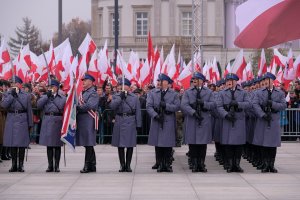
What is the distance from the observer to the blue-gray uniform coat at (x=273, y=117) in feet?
59.9

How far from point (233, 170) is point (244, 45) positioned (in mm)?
8777

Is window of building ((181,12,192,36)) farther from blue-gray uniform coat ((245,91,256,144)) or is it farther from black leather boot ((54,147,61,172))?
black leather boot ((54,147,61,172))

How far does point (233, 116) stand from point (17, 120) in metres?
4.46

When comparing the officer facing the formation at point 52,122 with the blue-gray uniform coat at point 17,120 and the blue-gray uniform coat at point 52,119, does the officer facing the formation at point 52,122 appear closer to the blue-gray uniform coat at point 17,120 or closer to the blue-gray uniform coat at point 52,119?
the blue-gray uniform coat at point 52,119

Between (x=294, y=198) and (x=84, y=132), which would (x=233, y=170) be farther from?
(x=294, y=198)

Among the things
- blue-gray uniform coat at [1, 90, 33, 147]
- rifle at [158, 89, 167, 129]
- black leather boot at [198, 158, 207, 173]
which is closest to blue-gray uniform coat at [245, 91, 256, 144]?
black leather boot at [198, 158, 207, 173]

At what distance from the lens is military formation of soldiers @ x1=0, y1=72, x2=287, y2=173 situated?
18.1m

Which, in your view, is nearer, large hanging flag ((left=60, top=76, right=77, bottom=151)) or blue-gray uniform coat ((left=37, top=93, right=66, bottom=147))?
large hanging flag ((left=60, top=76, right=77, bottom=151))

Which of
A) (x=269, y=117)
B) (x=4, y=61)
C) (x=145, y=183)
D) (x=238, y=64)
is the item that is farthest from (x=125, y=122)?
(x=4, y=61)

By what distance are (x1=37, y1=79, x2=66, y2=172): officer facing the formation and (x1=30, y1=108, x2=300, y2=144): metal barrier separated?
7.84 meters

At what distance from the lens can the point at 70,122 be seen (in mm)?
17719

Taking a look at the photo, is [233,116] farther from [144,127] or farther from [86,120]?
[144,127]

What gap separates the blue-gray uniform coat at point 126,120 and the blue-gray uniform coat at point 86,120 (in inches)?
21.9

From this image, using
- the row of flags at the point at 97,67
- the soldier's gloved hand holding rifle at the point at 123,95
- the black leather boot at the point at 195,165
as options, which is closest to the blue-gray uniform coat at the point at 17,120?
the soldier's gloved hand holding rifle at the point at 123,95
